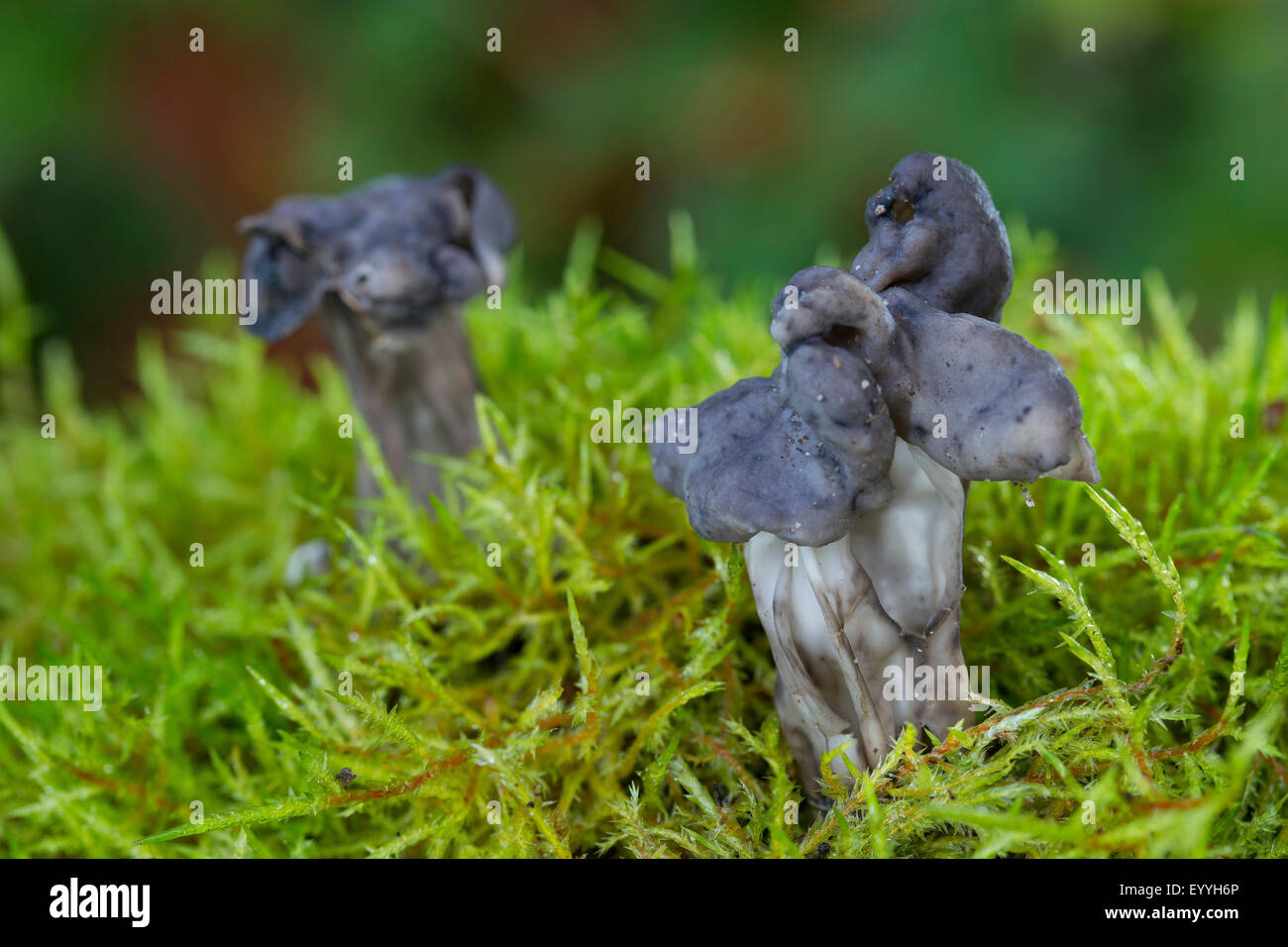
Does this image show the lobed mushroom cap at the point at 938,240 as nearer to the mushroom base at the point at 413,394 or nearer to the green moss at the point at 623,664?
the green moss at the point at 623,664

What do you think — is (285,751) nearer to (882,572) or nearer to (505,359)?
(882,572)

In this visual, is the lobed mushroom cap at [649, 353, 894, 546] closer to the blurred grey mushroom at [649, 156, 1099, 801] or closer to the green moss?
the blurred grey mushroom at [649, 156, 1099, 801]

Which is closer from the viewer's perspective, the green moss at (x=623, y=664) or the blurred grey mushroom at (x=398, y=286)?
the green moss at (x=623, y=664)

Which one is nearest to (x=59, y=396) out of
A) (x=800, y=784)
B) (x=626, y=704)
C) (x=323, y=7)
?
(x=323, y=7)

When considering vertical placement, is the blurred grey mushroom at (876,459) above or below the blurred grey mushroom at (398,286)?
below

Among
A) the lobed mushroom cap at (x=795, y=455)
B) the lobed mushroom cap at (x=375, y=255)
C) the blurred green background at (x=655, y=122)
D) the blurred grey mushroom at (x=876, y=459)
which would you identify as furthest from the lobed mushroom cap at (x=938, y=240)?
the blurred green background at (x=655, y=122)

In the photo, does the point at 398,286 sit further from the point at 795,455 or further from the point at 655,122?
the point at 655,122
